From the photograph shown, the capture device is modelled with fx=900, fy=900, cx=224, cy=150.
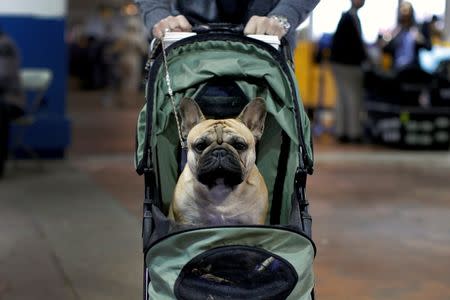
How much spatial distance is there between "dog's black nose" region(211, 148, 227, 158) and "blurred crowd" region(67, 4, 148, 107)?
15.7 meters

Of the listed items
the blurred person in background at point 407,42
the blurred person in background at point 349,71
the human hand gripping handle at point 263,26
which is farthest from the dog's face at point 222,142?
the blurred person in background at point 407,42

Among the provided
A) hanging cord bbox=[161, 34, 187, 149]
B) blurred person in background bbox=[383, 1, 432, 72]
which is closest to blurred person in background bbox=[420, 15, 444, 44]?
blurred person in background bbox=[383, 1, 432, 72]

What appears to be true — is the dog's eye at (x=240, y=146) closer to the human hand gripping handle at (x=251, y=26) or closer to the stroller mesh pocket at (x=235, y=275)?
the stroller mesh pocket at (x=235, y=275)

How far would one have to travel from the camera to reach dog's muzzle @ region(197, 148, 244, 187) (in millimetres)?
3242

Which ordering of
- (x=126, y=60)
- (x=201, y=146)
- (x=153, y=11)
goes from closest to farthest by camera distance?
(x=201, y=146), (x=153, y=11), (x=126, y=60)

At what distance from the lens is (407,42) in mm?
12195

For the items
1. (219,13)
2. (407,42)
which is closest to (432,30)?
(407,42)

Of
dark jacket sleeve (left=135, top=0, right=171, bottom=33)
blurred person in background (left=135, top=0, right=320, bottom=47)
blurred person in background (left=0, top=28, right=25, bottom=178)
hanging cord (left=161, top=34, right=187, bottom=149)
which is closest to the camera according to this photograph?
hanging cord (left=161, top=34, right=187, bottom=149)

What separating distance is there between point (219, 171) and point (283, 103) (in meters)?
0.60

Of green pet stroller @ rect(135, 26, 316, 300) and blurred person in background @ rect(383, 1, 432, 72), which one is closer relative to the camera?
green pet stroller @ rect(135, 26, 316, 300)

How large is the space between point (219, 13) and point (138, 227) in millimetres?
2761

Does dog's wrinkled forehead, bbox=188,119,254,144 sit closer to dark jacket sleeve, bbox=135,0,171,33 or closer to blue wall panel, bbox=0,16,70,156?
dark jacket sleeve, bbox=135,0,171,33

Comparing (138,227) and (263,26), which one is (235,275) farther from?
(138,227)

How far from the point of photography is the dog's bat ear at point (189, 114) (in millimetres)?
3465
